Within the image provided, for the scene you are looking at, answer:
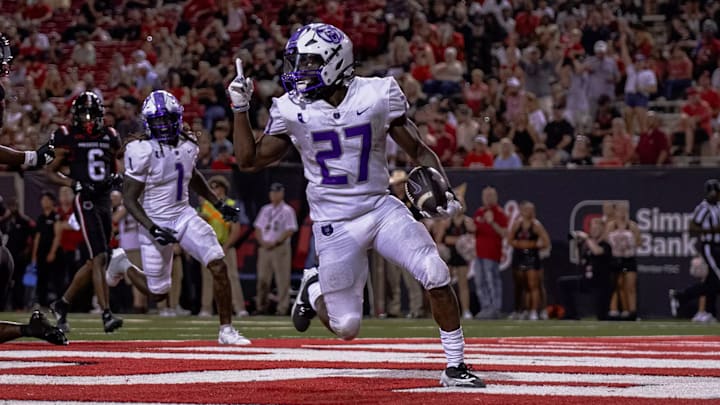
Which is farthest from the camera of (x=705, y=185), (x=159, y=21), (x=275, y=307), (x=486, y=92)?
(x=159, y=21)

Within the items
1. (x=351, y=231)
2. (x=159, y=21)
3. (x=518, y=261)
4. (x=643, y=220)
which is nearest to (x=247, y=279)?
(x=518, y=261)

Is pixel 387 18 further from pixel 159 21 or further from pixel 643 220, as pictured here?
pixel 643 220

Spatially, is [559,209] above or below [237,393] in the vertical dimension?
below

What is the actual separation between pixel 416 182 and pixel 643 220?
392 inches

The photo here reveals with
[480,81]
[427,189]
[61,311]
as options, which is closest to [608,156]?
[480,81]

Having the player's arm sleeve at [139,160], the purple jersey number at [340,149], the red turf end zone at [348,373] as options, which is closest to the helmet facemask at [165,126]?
the player's arm sleeve at [139,160]

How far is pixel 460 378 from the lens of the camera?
6.14 m

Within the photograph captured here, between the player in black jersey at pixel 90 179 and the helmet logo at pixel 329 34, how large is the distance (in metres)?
5.08

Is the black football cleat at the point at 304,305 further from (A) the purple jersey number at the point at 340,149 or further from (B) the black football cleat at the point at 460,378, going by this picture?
(B) the black football cleat at the point at 460,378

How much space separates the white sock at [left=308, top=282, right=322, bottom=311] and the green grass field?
356 cm

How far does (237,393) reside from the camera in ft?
19.2

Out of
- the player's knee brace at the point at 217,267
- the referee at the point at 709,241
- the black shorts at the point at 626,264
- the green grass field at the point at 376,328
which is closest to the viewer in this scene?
the player's knee brace at the point at 217,267

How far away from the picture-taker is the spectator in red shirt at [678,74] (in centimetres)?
1780

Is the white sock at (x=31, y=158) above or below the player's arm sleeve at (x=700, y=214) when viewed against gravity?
above
